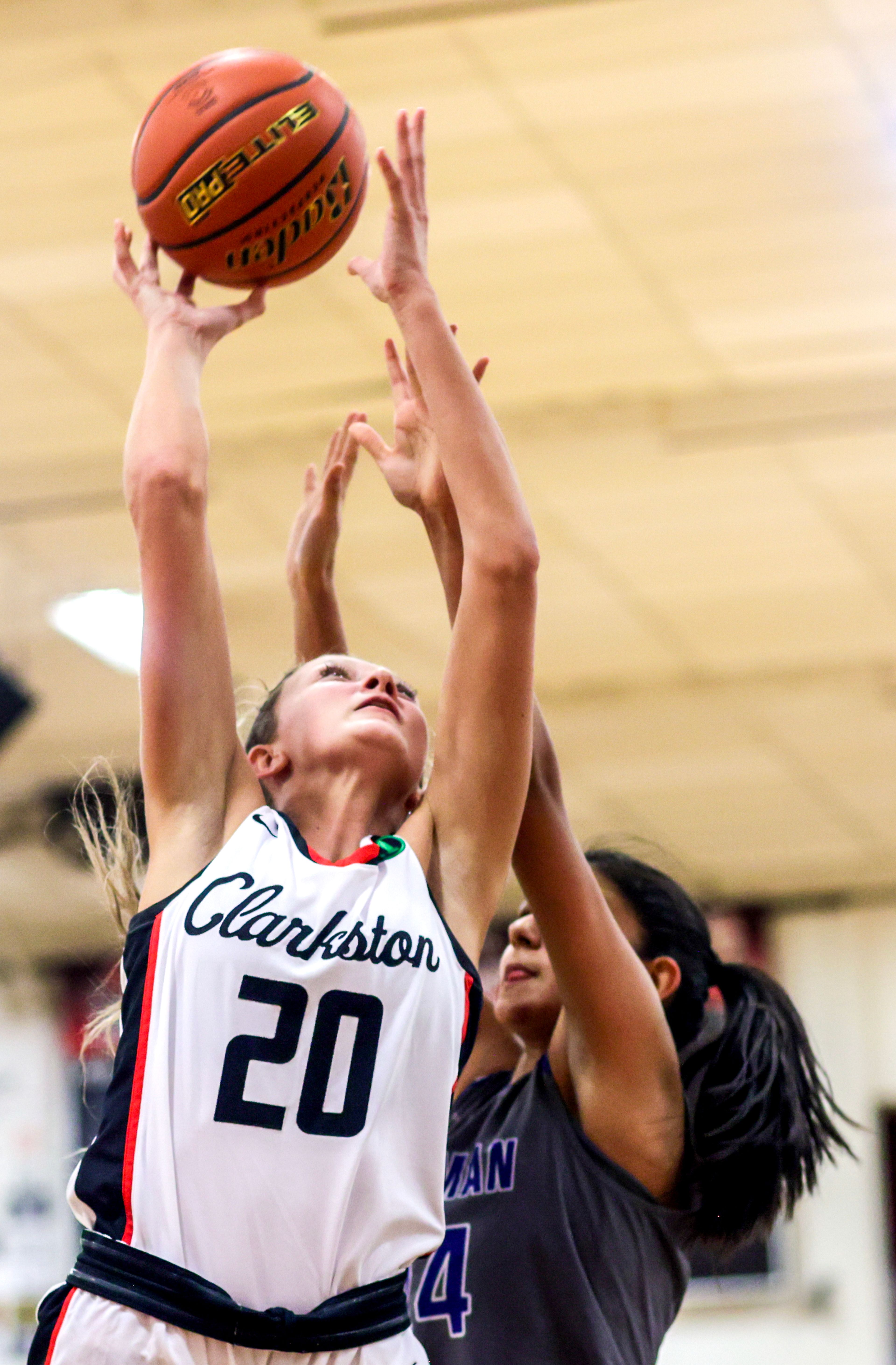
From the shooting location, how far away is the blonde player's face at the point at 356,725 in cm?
212

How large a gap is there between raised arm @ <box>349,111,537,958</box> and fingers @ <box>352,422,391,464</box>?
0.68ft

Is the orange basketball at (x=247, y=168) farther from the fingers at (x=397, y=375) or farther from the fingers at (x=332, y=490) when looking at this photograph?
the fingers at (x=332, y=490)

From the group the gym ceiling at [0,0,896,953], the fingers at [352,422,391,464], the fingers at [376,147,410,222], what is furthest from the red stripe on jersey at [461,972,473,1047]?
the gym ceiling at [0,0,896,953]

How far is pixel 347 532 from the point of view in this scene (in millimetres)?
5598

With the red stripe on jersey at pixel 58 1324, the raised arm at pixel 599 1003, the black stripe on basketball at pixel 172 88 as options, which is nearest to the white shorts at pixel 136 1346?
the red stripe on jersey at pixel 58 1324

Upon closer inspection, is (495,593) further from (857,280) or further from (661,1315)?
(857,280)

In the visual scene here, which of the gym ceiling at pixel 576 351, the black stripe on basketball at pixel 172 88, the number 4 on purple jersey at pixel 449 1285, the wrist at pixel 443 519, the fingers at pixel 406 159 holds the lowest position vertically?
the number 4 on purple jersey at pixel 449 1285

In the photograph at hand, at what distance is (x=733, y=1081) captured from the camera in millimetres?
2428

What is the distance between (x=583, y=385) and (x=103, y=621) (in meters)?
2.15

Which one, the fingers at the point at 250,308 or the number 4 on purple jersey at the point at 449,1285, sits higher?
the fingers at the point at 250,308

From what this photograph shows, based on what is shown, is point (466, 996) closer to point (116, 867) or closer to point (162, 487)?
point (116, 867)

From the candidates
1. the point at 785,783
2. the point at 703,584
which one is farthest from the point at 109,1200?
the point at 785,783

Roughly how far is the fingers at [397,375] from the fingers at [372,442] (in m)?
0.06

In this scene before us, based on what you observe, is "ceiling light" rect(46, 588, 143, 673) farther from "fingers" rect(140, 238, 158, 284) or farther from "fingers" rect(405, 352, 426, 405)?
"fingers" rect(405, 352, 426, 405)
